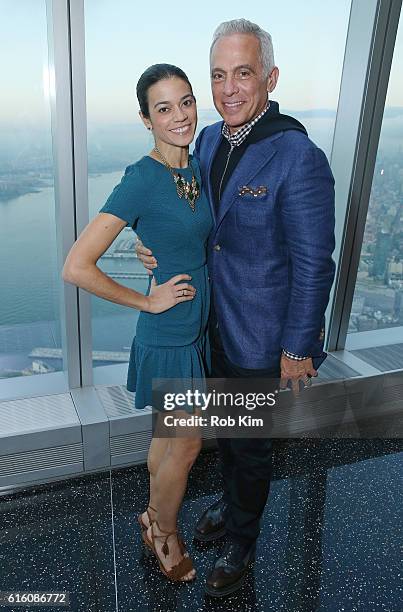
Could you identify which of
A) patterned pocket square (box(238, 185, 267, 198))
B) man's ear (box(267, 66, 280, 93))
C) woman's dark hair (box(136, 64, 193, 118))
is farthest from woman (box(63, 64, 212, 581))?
man's ear (box(267, 66, 280, 93))

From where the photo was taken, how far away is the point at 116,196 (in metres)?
1.40

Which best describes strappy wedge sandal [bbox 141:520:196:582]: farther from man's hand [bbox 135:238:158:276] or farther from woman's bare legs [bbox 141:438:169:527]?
man's hand [bbox 135:238:158:276]

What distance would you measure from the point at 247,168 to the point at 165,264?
1.17ft

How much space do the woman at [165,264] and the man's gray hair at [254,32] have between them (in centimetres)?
17

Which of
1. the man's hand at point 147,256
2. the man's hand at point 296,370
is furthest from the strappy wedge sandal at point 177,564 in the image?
the man's hand at point 147,256

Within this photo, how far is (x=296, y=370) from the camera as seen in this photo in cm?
158

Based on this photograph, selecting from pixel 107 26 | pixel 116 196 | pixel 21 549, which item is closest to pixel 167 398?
pixel 116 196

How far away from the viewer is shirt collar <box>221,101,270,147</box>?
1.51 meters

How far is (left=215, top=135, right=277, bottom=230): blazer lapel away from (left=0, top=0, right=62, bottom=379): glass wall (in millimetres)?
995

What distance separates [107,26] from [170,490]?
1681 mm

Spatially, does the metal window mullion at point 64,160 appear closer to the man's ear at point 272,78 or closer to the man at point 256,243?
the man at point 256,243

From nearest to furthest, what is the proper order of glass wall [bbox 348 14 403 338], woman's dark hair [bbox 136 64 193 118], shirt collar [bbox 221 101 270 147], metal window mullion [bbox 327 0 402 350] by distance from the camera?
woman's dark hair [bbox 136 64 193 118] < shirt collar [bbox 221 101 270 147] < metal window mullion [bbox 327 0 402 350] < glass wall [bbox 348 14 403 338]

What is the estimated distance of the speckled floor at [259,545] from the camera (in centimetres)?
170

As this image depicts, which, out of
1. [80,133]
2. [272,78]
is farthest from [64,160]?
[272,78]
